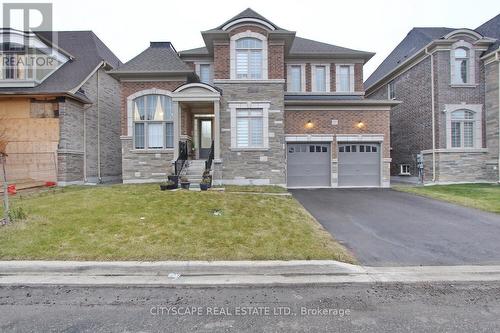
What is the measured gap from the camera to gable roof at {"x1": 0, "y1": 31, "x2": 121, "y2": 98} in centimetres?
1412

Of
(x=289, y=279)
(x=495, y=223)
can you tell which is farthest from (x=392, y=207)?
(x=289, y=279)

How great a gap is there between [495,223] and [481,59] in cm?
1268

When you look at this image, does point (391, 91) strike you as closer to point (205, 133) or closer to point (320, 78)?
point (320, 78)

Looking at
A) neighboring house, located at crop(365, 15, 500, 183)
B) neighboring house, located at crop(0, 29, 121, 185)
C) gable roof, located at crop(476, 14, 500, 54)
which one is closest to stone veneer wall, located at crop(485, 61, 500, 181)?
neighboring house, located at crop(365, 15, 500, 183)

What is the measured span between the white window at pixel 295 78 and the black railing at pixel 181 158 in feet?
25.4

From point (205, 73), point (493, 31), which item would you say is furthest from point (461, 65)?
point (205, 73)

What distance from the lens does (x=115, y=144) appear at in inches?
733

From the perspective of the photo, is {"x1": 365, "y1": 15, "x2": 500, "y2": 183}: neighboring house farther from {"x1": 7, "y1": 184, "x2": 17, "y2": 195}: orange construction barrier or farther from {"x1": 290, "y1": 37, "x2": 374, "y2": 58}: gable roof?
{"x1": 7, "y1": 184, "x2": 17, "y2": 195}: orange construction barrier

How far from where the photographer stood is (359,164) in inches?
602

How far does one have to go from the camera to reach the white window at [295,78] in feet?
56.5

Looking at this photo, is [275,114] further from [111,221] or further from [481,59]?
[481,59]

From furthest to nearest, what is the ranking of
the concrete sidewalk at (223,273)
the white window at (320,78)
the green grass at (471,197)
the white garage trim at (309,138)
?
the white window at (320,78) < the white garage trim at (309,138) < the green grass at (471,197) < the concrete sidewalk at (223,273)

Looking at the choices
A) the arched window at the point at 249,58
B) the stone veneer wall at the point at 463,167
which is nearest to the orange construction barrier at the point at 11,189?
the arched window at the point at 249,58

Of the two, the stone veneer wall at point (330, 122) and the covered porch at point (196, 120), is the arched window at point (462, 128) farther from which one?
the covered porch at point (196, 120)
